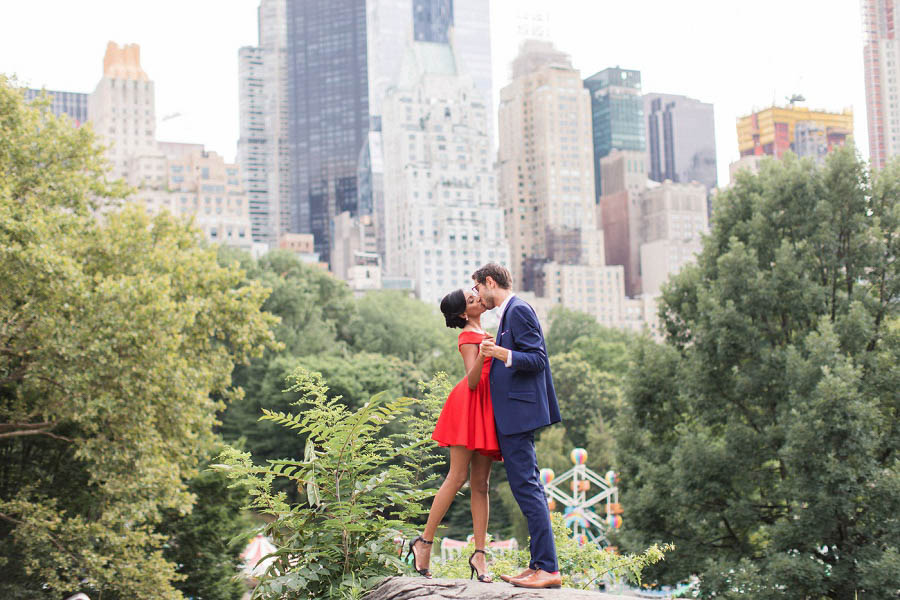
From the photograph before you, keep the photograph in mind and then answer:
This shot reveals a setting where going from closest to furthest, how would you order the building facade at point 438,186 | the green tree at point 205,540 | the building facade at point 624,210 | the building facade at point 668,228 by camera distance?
the green tree at point 205,540 < the building facade at point 438,186 < the building facade at point 668,228 < the building facade at point 624,210

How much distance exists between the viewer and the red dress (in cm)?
618

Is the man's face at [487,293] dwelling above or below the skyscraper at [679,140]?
below

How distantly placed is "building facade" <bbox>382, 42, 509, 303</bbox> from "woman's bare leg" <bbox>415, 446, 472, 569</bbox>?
128 metres

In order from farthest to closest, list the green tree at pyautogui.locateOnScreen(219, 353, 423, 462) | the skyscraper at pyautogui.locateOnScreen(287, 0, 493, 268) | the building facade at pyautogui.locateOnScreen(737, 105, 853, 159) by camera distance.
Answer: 1. the skyscraper at pyautogui.locateOnScreen(287, 0, 493, 268)
2. the building facade at pyautogui.locateOnScreen(737, 105, 853, 159)
3. the green tree at pyautogui.locateOnScreen(219, 353, 423, 462)

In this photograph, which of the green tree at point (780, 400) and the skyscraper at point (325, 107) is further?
the skyscraper at point (325, 107)

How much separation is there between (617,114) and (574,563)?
611ft

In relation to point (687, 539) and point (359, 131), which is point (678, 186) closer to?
point (359, 131)

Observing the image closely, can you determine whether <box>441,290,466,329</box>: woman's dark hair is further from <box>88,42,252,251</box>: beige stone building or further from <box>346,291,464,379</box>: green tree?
<box>88,42,252,251</box>: beige stone building

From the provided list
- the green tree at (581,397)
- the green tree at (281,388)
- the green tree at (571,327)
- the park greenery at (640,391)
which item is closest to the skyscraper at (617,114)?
the green tree at (571,327)

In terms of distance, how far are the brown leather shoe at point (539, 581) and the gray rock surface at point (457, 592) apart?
8cm

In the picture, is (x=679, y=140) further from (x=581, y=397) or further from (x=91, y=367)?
(x=91, y=367)

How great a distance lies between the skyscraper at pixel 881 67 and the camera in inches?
4328

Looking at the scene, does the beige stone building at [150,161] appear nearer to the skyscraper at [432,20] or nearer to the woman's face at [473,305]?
the skyscraper at [432,20]

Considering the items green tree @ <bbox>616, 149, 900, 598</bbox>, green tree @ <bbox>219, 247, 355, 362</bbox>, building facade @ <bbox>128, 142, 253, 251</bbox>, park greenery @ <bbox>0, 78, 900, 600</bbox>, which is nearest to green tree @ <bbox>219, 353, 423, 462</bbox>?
green tree @ <bbox>219, 247, 355, 362</bbox>
